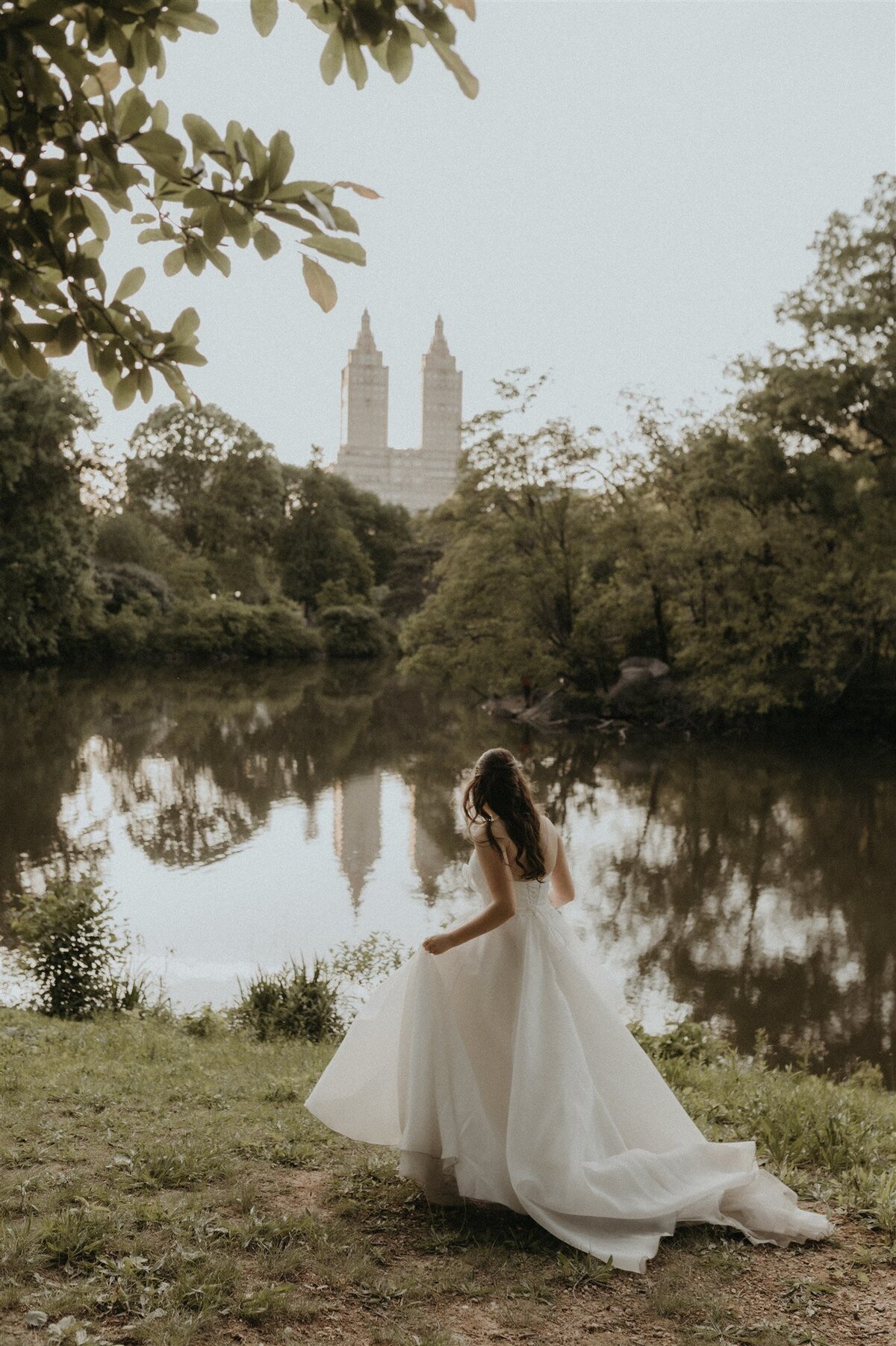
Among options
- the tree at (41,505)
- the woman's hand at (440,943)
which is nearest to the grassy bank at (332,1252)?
the woman's hand at (440,943)

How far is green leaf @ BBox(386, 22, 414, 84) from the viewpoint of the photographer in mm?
2365

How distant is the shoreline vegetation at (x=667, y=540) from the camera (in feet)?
79.6

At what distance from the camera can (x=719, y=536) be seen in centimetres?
2697

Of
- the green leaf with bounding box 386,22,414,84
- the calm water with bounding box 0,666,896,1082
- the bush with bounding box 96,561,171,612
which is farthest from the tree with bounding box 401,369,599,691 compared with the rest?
the green leaf with bounding box 386,22,414,84

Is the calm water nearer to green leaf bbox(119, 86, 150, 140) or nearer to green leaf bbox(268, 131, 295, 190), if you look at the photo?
green leaf bbox(268, 131, 295, 190)

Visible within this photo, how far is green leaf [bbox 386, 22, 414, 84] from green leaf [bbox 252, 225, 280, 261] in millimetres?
425

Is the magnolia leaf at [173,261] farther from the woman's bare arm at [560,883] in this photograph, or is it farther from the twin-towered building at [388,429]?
the twin-towered building at [388,429]

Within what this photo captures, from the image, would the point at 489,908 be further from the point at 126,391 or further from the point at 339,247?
the point at 339,247

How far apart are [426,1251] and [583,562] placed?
92.2 feet

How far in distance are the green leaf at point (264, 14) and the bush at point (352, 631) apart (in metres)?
53.7

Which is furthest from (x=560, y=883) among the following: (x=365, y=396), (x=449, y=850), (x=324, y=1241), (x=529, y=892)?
(x=365, y=396)

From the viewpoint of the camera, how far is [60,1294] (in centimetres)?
279

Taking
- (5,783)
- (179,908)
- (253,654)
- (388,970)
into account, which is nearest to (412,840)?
(179,908)

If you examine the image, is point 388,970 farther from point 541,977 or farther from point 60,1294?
point 60,1294
